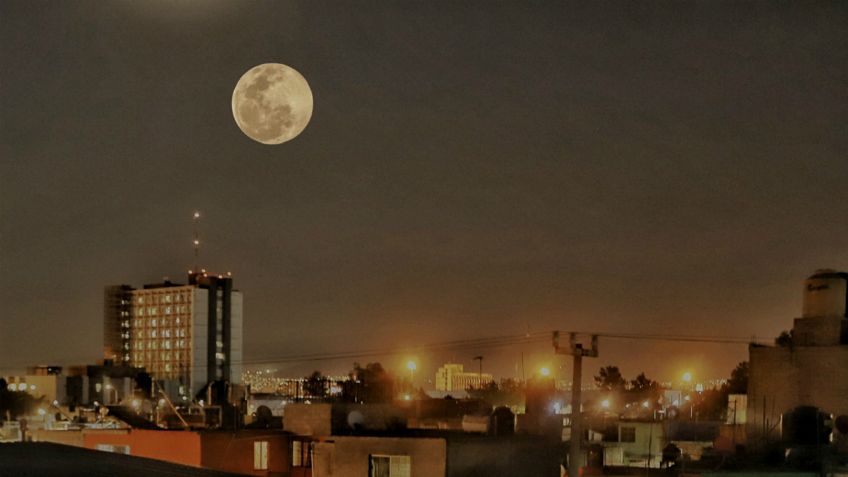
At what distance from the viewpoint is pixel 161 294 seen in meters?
189

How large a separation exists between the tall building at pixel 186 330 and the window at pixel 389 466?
15229 cm

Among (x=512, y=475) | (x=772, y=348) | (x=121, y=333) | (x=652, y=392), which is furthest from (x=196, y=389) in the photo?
(x=512, y=475)

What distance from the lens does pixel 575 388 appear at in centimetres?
2645

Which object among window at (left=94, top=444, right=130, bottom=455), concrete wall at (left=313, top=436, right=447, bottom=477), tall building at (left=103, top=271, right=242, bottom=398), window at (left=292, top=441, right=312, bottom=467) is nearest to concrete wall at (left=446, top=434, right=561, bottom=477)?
concrete wall at (left=313, top=436, right=447, bottom=477)

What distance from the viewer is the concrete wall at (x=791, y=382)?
50.4 meters

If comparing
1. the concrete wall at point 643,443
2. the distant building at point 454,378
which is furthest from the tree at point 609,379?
the concrete wall at point 643,443

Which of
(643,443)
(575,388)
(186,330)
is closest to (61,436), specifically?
(575,388)

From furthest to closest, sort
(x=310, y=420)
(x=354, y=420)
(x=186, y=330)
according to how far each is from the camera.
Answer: (x=186, y=330)
(x=310, y=420)
(x=354, y=420)

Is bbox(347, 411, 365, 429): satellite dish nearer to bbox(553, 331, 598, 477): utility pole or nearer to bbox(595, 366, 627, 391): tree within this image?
bbox(553, 331, 598, 477): utility pole

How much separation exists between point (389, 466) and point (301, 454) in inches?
217

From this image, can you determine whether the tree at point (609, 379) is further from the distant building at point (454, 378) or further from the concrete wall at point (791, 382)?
the concrete wall at point (791, 382)

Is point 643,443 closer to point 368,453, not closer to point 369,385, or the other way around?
point 368,453

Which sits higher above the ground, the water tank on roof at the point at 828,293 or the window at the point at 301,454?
the water tank on roof at the point at 828,293

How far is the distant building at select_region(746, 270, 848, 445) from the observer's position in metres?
50.5
